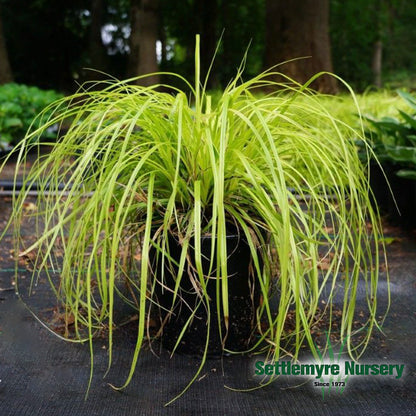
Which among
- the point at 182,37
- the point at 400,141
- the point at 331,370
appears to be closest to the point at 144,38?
the point at 400,141

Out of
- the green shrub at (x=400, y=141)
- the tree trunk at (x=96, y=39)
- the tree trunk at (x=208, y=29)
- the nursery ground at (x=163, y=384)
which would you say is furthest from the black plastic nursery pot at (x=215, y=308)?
the tree trunk at (x=208, y=29)

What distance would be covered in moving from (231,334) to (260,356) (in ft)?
0.40

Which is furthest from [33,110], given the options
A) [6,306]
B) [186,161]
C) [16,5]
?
[16,5]

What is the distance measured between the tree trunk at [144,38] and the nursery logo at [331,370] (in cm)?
904

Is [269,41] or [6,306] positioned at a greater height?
[269,41]

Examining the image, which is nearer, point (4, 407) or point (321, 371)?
point (4, 407)

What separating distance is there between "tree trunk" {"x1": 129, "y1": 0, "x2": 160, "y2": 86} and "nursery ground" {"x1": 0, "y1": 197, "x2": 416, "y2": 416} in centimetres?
884

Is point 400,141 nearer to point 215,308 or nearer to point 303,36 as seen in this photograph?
point 215,308

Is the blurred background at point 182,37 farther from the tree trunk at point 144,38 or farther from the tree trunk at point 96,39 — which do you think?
the tree trunk at point 144,38

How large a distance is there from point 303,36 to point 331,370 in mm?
7712

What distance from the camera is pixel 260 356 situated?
78.0 inches

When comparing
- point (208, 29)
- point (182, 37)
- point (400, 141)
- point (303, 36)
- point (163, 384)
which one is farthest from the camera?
point (182, 37)

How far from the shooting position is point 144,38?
10.5 metres

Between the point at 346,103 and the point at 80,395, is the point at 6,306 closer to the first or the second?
the point at 80,395
